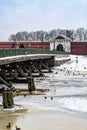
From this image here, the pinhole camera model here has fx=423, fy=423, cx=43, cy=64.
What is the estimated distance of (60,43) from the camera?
10844 centimetres

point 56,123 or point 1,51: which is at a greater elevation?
point 1,51

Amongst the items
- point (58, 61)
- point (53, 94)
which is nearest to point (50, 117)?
point (53, 94)

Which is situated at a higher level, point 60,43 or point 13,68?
point 13,68

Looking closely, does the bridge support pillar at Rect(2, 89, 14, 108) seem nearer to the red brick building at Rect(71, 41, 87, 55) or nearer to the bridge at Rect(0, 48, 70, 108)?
the bridge at Rect(0, 48, 70, 108)

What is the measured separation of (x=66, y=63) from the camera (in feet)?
257

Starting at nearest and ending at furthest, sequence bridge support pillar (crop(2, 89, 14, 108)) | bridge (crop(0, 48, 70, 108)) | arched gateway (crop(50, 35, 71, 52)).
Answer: bridge support pillar (crop(2, 89, 14, 108)) → bridge (crop(0, 48, 70, 108)) → arched gateway (crop(50, 35, 71, 52))

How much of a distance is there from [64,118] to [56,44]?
280 feet

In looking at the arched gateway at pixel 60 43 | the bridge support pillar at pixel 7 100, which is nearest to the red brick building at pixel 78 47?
the arched gateway at pixel 60 43

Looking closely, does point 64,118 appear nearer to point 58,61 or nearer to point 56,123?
point 56,123

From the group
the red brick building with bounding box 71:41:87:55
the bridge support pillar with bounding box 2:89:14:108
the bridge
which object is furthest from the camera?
the red brick building with bounding box 71:41:87:55

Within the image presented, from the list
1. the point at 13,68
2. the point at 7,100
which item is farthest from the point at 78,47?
the point at 7,100

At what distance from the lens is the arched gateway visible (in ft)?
354

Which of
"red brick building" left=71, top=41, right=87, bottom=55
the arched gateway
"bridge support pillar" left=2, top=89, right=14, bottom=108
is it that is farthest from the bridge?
"red brick building" left=71, top=41, right=87, bottom=55

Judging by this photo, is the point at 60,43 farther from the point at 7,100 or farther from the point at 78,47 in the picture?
the point at 7,100
